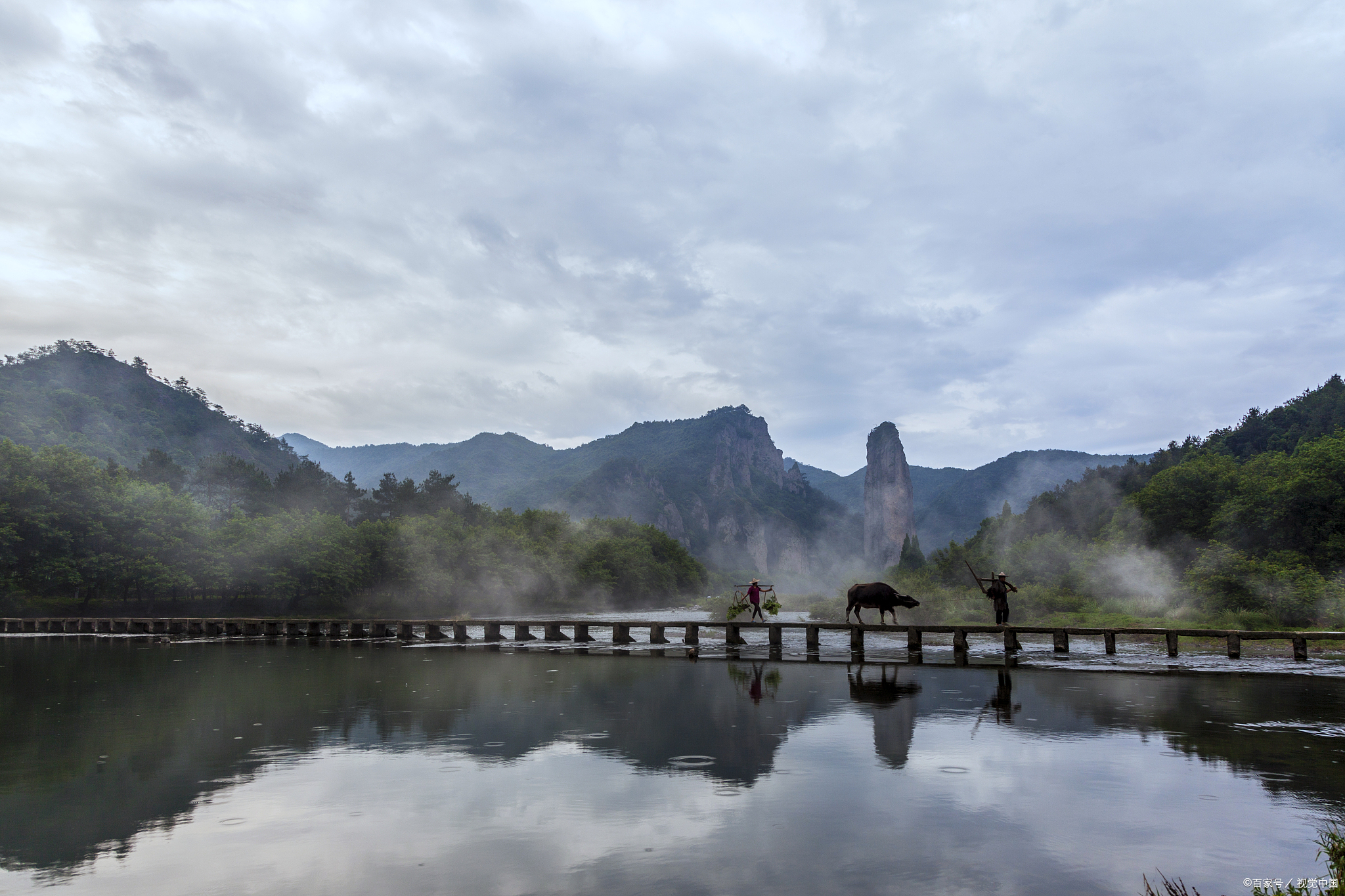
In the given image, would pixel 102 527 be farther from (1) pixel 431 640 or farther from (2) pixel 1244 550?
(2) pixel 1244 550

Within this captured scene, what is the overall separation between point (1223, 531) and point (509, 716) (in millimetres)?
59179

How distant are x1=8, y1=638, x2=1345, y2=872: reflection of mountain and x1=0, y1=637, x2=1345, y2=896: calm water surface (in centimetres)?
10

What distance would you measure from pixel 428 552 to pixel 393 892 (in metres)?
96.0

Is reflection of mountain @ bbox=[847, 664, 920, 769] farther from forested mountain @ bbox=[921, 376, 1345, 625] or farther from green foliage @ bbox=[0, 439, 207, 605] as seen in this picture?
green foliage @ bbox=[0, 439, 207, 605]

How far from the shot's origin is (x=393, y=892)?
26.5ft

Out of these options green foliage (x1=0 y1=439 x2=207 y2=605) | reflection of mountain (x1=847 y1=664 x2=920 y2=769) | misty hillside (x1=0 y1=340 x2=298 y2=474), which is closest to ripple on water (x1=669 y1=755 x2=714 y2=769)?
reflection of mountain (x1=847 y1=664 x2=920 y2=769)

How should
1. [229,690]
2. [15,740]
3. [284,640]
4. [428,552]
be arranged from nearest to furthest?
[15,740], [229,690], [284,640], [428,552]

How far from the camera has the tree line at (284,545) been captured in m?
68.1

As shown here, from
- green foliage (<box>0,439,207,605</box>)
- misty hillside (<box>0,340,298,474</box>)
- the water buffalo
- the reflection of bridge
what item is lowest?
the reflection of bridge

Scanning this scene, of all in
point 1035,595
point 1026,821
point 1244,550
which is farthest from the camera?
point 1035,595

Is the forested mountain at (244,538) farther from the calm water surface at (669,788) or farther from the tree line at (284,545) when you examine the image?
Answer: the calm water surface at (669,788)

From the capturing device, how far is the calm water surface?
8.60 meters

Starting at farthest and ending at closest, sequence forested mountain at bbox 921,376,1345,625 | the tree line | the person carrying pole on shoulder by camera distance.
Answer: the tree line
forested mountain at bbox 921,376,1345,625
the person carrying pole on shoulder

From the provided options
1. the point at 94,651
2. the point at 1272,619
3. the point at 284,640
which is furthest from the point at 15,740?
the point at 1272,619
